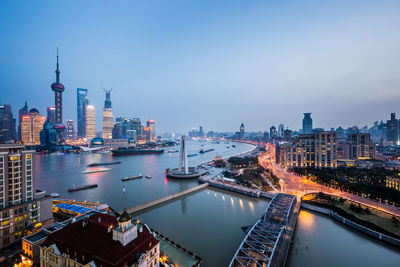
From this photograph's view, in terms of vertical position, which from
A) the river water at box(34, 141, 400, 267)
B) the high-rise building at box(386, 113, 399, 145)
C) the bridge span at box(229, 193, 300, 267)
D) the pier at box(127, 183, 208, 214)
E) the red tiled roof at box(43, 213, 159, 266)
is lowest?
the river water at box(34, 141, 400, 267)

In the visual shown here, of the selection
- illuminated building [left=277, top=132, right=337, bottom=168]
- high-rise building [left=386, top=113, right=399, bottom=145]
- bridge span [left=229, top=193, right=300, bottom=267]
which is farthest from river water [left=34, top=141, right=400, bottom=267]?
high-rise building [left=386, top=113, right=399, bottom=145]

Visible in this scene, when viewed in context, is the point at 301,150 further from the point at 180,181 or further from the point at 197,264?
the point at 197,264

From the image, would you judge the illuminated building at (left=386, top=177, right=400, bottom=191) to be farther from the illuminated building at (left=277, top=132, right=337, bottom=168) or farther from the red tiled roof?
the red tiled roof

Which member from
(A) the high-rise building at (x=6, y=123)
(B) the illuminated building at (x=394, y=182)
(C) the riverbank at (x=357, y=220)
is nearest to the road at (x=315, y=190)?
(C) the riverbank at (x=357, y=220)

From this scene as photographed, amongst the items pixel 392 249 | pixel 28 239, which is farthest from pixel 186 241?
pixel 392 249

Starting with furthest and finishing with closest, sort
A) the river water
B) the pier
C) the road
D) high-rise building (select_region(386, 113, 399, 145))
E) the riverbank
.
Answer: high-rise building (select_region(386, 113, 399, 145)) < the pier < the road < the riverbank < the river water

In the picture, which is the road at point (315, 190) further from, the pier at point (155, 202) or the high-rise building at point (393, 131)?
the high-rise building at point (393, 131)

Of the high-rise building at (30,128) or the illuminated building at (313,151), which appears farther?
the high-rise building at (30,128)
